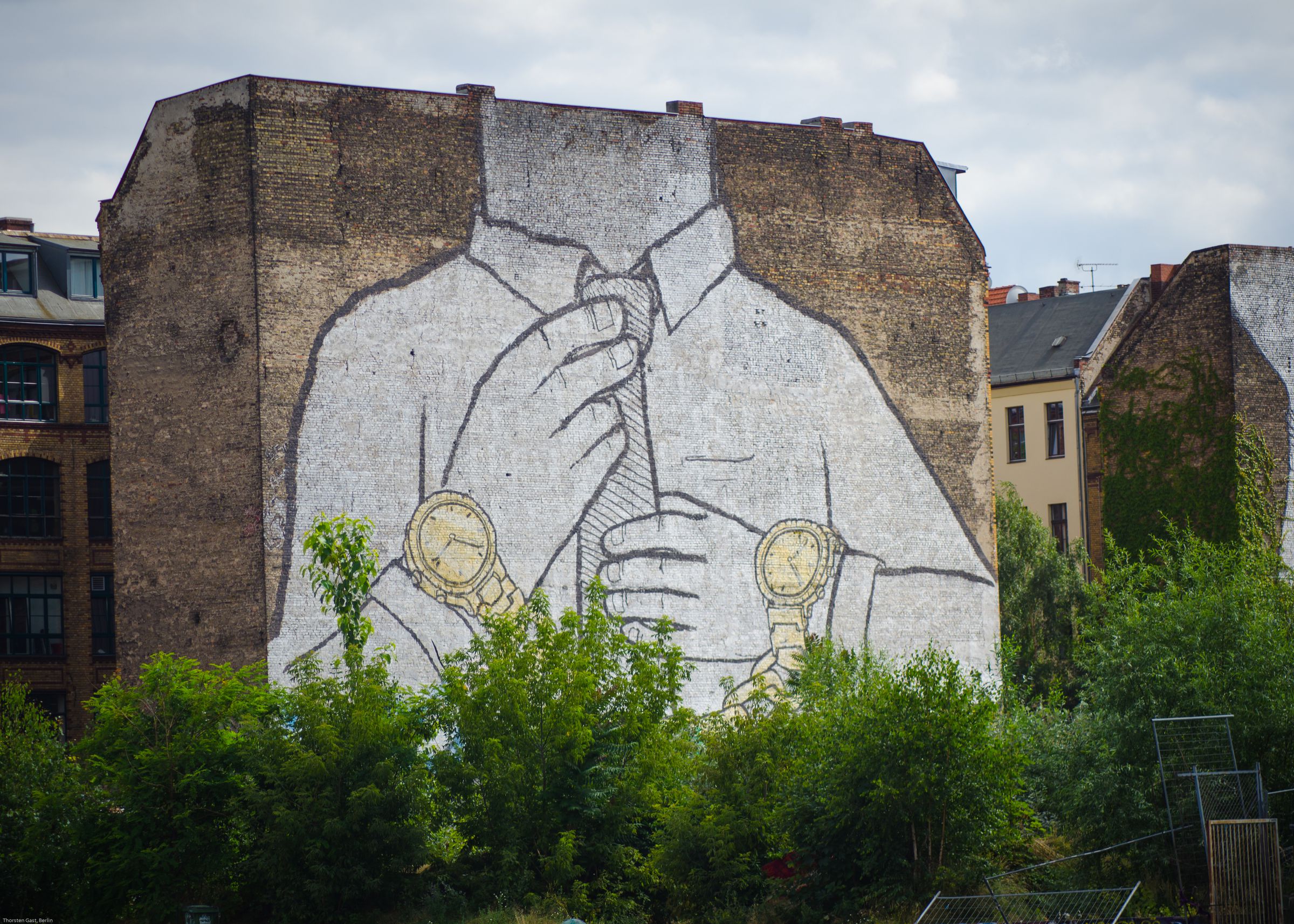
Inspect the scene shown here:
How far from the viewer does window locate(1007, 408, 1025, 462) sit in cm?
4372

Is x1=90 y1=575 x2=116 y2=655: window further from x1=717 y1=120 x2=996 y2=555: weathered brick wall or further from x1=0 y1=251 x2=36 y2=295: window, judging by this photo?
x1=717 y1=120 x2=996 y2=555: weathered brick wall

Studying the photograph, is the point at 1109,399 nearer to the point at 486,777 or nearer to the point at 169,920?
the point at 486,777

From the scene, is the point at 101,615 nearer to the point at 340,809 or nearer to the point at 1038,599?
the point at 340,809

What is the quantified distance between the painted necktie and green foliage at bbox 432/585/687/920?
5.82m

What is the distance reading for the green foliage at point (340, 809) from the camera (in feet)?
59.8

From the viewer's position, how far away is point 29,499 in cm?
3541

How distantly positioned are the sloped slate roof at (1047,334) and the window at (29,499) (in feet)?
81.6

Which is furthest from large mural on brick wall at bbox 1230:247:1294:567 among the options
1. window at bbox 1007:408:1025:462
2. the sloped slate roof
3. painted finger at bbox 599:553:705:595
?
painted finger at bbox 599:553:705:595

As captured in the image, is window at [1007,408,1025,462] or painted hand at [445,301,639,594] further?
window at [1007,408,1025,462]

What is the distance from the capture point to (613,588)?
→ 25484 millimetres

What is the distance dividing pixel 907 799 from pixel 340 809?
6.94m

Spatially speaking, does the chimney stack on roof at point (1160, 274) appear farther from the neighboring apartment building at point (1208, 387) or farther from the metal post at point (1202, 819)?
the metal post at point (1202, 819)

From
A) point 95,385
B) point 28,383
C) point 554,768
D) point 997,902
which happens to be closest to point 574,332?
point 554,768

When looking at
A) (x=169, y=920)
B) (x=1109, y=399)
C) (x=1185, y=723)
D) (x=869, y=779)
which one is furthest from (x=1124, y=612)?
(x=1109, y=399)
